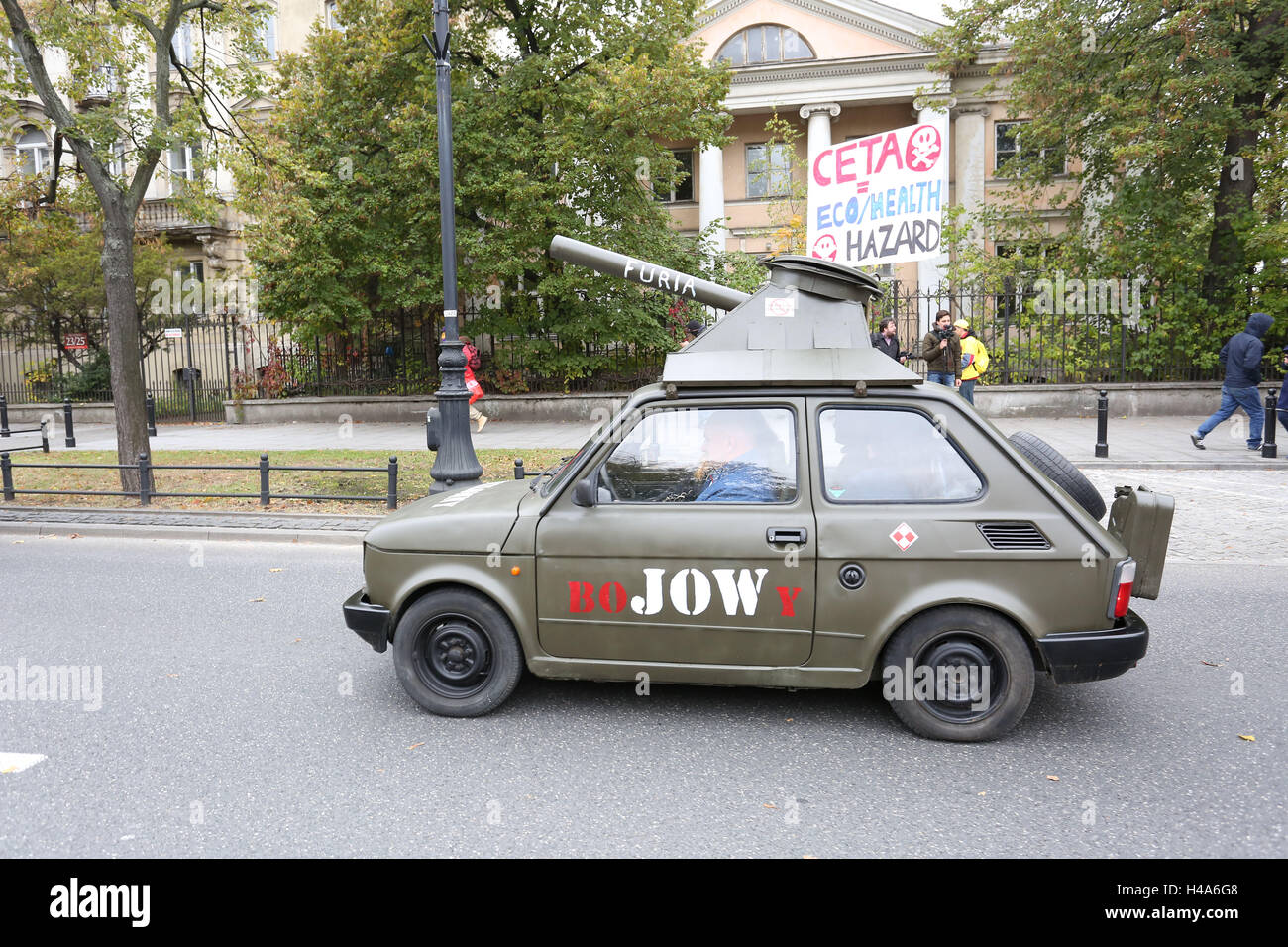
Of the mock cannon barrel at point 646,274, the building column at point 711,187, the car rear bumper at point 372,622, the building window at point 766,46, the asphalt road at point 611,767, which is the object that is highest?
the building window at point 766,46

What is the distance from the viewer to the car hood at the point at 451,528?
14.4 feet

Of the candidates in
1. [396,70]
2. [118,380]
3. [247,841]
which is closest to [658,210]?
[396,70]

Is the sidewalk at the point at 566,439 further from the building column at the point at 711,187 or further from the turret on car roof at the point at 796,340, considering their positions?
the building column at the point at 711,187

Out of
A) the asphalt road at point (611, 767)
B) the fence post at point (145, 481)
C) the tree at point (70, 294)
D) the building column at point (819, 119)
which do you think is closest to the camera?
the asphalt road at point (611, 767)

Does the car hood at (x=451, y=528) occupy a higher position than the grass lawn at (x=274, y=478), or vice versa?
the car hood at (x=451, y=528)

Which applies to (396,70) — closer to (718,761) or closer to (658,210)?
(658,210)

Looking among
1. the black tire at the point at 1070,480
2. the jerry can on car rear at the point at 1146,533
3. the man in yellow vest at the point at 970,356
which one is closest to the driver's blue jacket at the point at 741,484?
the black tire at the point at 1070,480

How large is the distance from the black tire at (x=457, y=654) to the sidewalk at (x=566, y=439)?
10124 millimetres

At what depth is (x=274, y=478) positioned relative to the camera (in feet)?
40.3

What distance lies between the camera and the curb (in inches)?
362

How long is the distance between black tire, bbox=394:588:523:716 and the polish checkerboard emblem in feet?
6.37

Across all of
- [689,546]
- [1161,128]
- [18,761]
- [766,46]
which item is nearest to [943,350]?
[1161,128]

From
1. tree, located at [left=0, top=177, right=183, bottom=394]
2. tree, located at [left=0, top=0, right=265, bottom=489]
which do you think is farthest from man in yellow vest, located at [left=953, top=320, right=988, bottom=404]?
tree, located at [left=0, top=177, right=183, bottom=394]
